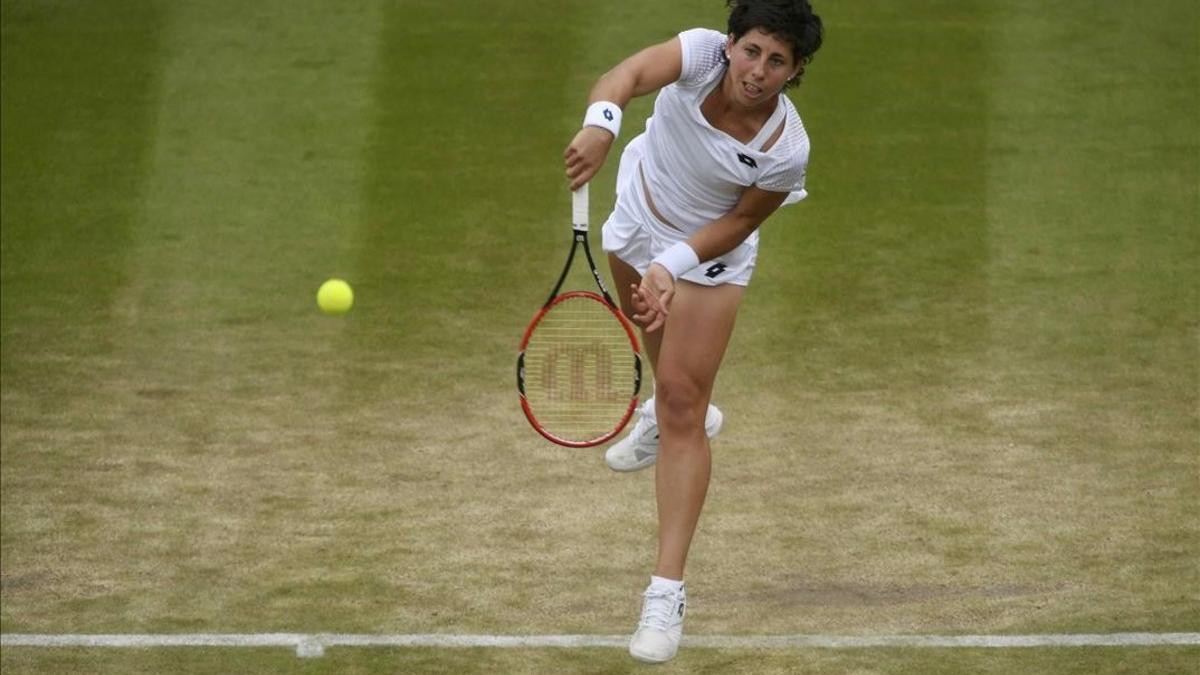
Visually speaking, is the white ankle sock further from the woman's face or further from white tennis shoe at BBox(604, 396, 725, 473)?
the woman's face

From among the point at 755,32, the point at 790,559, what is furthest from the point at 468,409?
the point at 755,32

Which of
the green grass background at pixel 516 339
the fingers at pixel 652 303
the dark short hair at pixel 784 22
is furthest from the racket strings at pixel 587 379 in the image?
the dark short hair at pixel 784 22

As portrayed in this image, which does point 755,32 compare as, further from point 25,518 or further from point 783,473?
point 25,518

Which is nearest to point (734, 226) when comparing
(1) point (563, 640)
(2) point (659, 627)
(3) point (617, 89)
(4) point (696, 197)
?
(4) point (696, 197)

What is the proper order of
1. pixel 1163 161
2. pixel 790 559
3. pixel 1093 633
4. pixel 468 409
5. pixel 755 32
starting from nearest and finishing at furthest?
pixel 755 32
pixel 1093 633
pixel 790 559
pixel 468 409
pixel 1163 161

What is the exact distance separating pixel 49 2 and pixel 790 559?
8332mm

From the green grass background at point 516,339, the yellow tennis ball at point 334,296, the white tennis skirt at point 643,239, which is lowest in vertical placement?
the green grass background at point 516,339

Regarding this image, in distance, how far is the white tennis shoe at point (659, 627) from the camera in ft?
24.3

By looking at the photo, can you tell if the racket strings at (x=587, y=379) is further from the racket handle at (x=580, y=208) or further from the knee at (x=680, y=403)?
the racket handle at (x=580, y=208)

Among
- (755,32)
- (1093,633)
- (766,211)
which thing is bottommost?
(1093,633)

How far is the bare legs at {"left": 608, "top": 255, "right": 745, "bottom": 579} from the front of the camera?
7.54 metres

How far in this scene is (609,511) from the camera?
9.93 m

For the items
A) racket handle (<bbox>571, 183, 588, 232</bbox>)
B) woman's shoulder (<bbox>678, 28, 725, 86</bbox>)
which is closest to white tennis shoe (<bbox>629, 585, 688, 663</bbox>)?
racket handle (<bbox>571, 183, 588, 232</bbox>)

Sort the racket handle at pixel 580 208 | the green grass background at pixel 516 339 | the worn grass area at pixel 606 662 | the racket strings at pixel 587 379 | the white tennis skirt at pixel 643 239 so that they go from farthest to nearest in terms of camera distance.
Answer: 1. the green grass background at pixel 516 339
2. the racket strings at pixel 587 379
3. the worn grass area at pixel 606 662
4. the white tennis skirt at pixel 643 239
5. the racket handle at pixel 580 208
